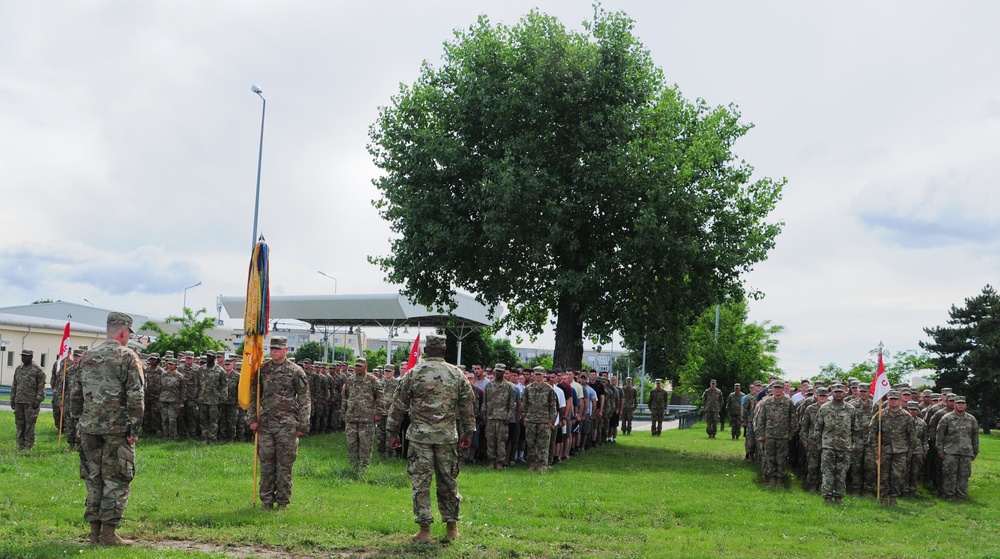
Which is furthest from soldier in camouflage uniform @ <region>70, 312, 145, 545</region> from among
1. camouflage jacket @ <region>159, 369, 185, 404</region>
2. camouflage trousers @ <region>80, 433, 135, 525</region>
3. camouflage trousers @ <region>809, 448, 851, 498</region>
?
camouflage jacket @ <region>159, 369, 185, 404</region>

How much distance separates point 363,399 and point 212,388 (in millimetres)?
6417

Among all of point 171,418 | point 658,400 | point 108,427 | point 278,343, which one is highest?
point 278,343

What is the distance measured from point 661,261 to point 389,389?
8927 mm

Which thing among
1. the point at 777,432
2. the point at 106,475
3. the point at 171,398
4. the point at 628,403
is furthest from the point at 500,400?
the point at 628,403

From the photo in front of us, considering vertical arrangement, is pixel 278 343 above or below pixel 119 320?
below

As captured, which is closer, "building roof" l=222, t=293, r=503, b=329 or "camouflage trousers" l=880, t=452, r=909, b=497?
"camouflage trousers" l=880, t=452, r=909, b=497

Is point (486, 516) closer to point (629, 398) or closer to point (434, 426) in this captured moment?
point (434, 426)

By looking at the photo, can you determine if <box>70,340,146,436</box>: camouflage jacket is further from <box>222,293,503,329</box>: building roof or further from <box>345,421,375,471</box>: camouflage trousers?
<box>222,293,503,329</box>: building roof

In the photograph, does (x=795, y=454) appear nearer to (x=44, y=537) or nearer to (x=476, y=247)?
(x=476, y=247)

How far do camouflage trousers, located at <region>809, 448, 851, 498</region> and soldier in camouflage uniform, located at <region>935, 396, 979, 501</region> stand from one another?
10.3 feet

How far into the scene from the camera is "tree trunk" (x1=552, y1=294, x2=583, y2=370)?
27094 millimetres

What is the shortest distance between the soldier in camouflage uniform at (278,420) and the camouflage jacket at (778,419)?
30.4ft

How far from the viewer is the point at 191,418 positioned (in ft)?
70.5

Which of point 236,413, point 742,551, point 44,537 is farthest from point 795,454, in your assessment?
point 44,537
